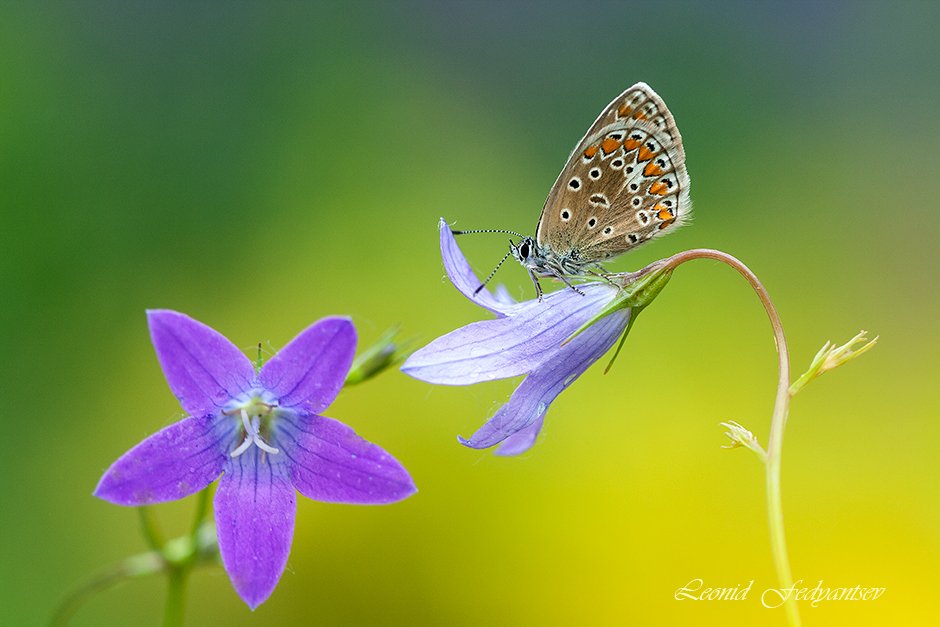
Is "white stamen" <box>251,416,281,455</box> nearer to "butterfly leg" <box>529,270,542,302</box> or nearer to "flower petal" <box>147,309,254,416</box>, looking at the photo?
"flower petal" <box>147,309,254,416</box>

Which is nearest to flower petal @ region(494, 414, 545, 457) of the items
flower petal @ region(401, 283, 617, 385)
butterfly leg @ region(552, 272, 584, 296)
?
flower petal @ region(401, 283, 617, 385)

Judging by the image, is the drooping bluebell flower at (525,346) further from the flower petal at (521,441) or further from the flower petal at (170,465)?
the flower petal at (170,465)

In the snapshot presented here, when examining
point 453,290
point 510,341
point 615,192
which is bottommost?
point 510,341

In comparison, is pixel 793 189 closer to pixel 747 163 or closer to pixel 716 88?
pixel 747 163

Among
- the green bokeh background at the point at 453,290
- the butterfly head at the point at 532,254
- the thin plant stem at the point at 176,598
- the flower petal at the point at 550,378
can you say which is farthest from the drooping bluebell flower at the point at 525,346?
the green bokeh background at the point at 453,290

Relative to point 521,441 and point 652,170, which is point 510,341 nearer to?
point 521,441

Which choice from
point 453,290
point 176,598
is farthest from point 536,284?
point 453,290
